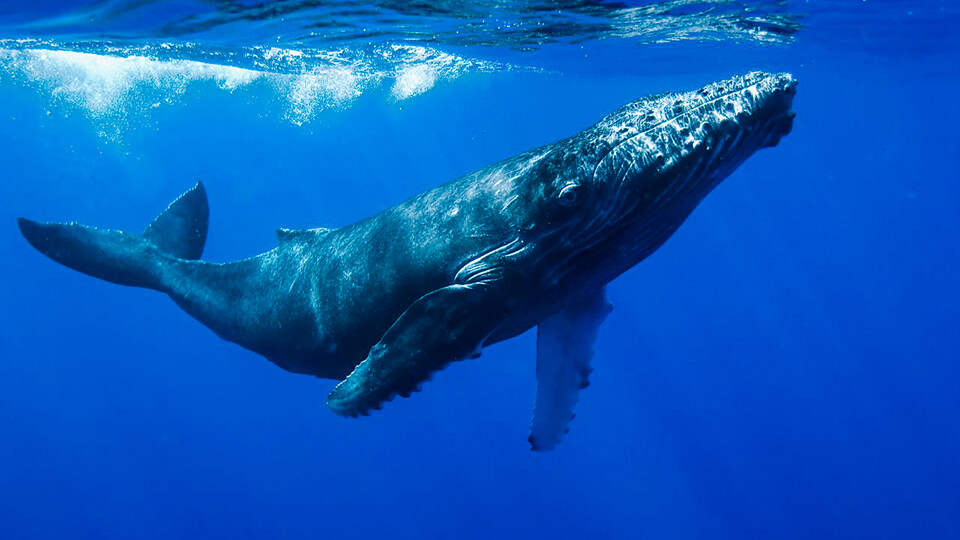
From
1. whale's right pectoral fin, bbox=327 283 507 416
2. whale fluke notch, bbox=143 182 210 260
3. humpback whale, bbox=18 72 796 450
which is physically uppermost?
whale fluke notch, bbox=143 182 210 260

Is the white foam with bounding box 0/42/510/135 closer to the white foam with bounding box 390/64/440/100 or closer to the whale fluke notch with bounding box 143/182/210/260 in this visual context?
the white foam with bounding box 390/64/440/100

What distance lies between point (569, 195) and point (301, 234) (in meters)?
4.56

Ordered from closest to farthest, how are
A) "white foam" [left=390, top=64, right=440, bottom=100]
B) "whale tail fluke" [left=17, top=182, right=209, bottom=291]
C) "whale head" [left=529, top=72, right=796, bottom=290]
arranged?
"whale head" [left=529, top=72, right=796, bottom=290] → "whale tail fluke" [left=17, top=182, right=209, bottom=291] → "white foam" [left=390, top=64, right=440, bottom=100]

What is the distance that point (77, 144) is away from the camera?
9656 centimetres

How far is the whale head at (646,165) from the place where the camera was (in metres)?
4.73

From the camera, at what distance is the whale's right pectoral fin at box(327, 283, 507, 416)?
4.79m

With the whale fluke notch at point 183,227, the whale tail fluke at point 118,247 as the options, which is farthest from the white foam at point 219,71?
the whale tail fluke at point 118,247

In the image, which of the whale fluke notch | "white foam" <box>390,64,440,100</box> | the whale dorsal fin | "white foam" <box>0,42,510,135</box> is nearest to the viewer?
the whale dorsal fin

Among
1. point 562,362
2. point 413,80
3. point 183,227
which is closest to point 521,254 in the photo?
point 562,362

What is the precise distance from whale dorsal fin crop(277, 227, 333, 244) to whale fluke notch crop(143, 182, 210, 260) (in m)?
2.27

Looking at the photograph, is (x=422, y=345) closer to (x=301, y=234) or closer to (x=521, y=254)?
(x=521, y=254)

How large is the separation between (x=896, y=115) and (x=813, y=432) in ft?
113

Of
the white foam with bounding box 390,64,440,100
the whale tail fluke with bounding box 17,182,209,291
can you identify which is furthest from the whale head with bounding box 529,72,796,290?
the white foam with bounding box 390,64,440,100

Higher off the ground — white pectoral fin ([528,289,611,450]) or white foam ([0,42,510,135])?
white foam ([0,42,510,135])
